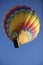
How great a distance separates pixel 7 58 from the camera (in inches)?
63.6

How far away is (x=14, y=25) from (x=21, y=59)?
1.26 feet

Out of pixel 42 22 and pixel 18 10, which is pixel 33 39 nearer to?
pixel 42 22

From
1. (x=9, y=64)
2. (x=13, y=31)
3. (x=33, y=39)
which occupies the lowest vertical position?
(x=9, y=64)

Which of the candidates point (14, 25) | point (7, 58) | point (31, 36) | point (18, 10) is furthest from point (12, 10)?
point (7, 58)

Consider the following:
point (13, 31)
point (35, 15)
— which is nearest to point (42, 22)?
point (35, 15)

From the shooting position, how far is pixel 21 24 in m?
1.42

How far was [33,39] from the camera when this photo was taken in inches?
62.4

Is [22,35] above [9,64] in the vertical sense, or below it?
above

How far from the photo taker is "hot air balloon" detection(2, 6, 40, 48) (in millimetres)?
1437

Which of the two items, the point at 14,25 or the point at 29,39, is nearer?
the point at 14,25

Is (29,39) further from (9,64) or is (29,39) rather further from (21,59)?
(9,64)

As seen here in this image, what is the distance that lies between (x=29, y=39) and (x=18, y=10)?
1.01 feet

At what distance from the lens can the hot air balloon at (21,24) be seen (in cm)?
144

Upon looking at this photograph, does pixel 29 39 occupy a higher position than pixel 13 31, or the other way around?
pixel 13 31
